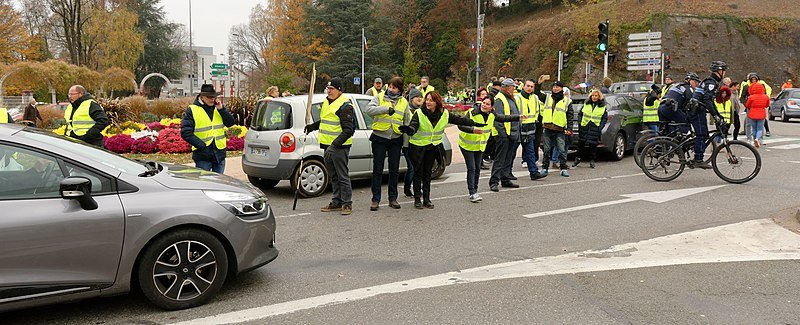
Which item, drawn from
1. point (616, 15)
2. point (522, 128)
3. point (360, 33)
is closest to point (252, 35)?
point (360, 33)

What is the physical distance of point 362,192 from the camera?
9781mm

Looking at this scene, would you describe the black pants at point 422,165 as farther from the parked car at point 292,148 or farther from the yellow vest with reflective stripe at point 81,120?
the yellow vest with reflective stripe at point 81,120

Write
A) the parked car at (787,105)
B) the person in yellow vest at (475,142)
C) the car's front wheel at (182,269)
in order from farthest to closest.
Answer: the parked car at (787,105) → the person in yellow vest at (475,142) → the car's front wheel at (182,269)

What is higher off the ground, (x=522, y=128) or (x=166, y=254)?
(x=522, y=128)

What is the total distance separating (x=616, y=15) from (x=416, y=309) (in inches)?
1640

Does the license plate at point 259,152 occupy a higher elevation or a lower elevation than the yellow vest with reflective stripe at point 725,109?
lower

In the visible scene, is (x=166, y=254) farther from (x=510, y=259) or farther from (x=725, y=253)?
(x=725, y=253)

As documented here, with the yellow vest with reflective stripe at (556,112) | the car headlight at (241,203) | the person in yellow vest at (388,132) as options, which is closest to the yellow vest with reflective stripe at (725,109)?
the yellow vest with reflective stripe at (556,112)

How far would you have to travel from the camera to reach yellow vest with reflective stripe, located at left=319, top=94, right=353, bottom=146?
25.8 ft

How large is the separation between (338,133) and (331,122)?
0.17 metres

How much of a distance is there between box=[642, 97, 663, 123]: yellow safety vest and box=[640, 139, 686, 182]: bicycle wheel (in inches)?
119

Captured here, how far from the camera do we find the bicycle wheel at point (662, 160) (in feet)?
33.3

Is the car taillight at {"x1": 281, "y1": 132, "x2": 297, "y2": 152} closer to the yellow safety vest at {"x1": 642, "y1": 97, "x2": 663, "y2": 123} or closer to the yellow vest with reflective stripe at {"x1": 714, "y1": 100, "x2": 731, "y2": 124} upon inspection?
the yellow safety vest at {"x1": 642, "y1": 97, "x2": 663, "y2": 123}

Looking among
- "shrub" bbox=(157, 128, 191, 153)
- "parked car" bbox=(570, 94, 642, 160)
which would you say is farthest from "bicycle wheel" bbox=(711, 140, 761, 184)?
"shrub" bbox=(157, 128, 191, 153)
